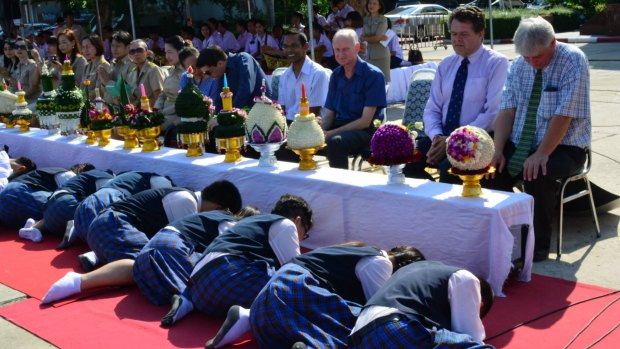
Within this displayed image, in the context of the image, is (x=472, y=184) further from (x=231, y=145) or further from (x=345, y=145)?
(x=231, y=145)

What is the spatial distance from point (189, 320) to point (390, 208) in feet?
3.96

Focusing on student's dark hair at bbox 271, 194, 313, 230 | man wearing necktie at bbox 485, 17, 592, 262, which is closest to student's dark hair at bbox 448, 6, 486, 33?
man wearing necktie at bbox 485, 17, 592, 262

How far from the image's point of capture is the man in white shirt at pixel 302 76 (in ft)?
19.7

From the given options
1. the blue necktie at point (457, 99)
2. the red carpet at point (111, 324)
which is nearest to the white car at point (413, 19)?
the blue necktie at point (457, 99)

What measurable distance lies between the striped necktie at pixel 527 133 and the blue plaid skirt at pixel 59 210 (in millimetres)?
2966

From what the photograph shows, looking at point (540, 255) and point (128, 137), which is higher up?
point (128, 137)

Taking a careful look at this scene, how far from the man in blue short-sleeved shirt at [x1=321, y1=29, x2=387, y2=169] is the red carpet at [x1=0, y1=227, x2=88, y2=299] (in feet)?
6.19

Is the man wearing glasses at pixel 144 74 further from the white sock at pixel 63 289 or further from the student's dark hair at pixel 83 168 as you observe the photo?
the white sock at pixel 63 289

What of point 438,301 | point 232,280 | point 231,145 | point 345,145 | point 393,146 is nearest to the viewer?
point 438,301

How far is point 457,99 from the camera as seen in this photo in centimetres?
472

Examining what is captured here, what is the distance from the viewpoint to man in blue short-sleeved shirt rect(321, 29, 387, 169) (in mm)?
5273

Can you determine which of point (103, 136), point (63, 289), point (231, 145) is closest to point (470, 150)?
point (231, 145)

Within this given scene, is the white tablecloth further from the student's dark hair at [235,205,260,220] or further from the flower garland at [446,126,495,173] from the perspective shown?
the flower garland at [446,126,495,173]

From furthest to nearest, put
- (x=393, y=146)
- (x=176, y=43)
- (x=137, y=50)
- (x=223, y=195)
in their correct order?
1. (x=137, y=50)
2. (x=176, y=43)
3. (x=223, y=195)
4. (x=393, y=146)
